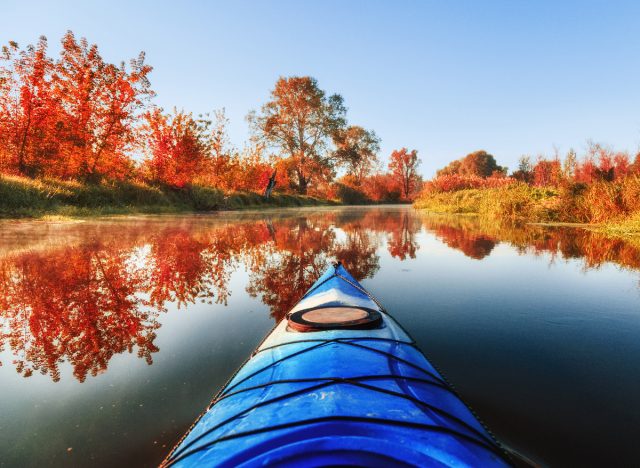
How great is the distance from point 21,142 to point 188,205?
290 inches

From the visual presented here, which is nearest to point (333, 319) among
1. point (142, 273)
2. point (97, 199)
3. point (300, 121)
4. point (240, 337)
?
point (240, 337)

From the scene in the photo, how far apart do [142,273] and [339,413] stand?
4.11 meters

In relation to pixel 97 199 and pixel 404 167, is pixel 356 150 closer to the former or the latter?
pixel 404 167

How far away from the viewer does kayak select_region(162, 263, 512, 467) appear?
966 millimetres

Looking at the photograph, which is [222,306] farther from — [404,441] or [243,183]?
[243,183]

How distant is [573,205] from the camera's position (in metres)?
11.6

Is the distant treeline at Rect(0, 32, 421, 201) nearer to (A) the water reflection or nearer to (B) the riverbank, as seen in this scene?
(A) the water reflection

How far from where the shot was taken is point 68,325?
2.76 metres

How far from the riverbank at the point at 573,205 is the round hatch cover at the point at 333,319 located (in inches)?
377

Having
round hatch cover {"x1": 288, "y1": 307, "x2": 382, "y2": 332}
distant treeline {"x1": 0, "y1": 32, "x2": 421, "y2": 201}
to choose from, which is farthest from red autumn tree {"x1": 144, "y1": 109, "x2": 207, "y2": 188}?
round hatch cover {"x1": 288, "y1": 307, "x2": 382, "y2": 332}

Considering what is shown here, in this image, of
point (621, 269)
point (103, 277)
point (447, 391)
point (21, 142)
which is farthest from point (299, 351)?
point (21, 142)

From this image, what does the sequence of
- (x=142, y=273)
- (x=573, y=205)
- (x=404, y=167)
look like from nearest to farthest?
(x=142, y=273) → (x=573, y=205) → (x=404, y=167)

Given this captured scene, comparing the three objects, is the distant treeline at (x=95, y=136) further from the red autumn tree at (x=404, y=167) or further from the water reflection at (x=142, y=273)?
the red autumn tree at (x=404, y=167)

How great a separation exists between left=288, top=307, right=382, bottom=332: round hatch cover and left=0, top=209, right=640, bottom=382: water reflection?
101 cm
